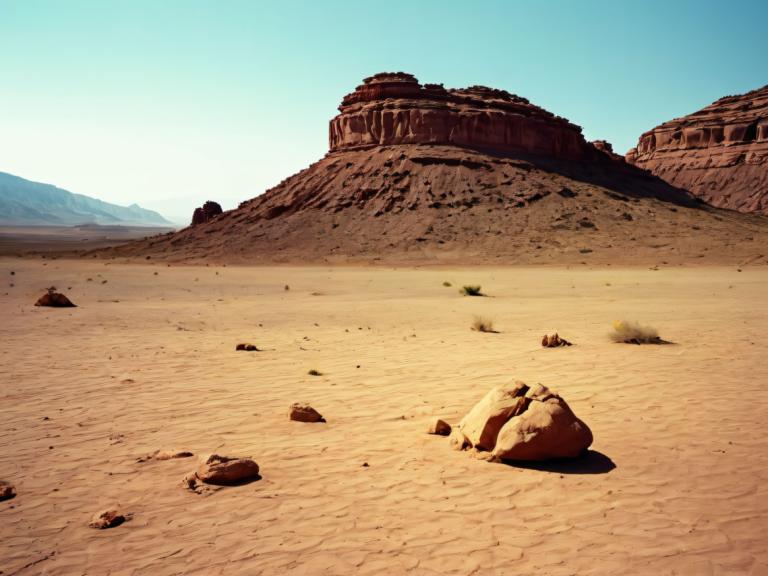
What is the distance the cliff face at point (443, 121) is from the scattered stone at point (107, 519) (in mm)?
62560

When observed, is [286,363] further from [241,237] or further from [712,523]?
[241,237]

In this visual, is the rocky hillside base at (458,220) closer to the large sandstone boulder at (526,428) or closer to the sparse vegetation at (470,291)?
the sparse vegetation at (470,291)

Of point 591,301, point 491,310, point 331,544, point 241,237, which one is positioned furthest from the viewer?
point 241,237

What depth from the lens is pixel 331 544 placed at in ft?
15.8

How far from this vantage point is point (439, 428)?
7391 millimetres

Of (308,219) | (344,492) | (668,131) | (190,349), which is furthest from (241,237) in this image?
(668,131)

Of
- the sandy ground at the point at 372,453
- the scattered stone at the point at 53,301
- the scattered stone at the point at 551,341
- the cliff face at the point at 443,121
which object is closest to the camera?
the sandy ground at the point at 372,453

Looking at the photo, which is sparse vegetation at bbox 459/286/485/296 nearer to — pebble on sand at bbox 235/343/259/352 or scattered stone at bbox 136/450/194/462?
pebble on sand at bbox 235/343/259/352

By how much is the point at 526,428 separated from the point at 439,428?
4.44 feet

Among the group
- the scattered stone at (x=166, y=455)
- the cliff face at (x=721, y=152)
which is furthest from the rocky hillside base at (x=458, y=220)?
the scattered stone at (x=166, y=455)

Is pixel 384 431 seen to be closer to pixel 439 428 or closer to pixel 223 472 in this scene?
pixel 439 428

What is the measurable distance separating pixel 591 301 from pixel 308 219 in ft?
129

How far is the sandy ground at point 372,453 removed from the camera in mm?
4676

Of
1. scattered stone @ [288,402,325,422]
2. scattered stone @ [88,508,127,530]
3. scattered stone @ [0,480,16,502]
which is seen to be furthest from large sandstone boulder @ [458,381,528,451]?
A: scattered stone @ [0,480,16,502]
